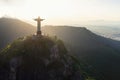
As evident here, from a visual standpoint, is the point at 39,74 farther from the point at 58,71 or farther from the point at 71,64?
the point at 71,64

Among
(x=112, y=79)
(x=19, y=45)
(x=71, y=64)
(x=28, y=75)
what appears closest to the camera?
(x=28, y=75)

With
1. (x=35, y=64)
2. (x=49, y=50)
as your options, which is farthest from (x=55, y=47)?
(x=35, y=64)

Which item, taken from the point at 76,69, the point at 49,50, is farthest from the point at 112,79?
the point at 49,50

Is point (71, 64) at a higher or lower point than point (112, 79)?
higher

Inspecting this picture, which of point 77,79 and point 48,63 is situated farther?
point 77,79

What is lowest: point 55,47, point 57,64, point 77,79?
point 77,79

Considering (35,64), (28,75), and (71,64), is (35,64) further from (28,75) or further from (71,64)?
(71,64)

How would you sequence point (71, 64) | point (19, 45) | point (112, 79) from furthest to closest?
point (112, 79) < point (71, 64) < point (19, 45)
